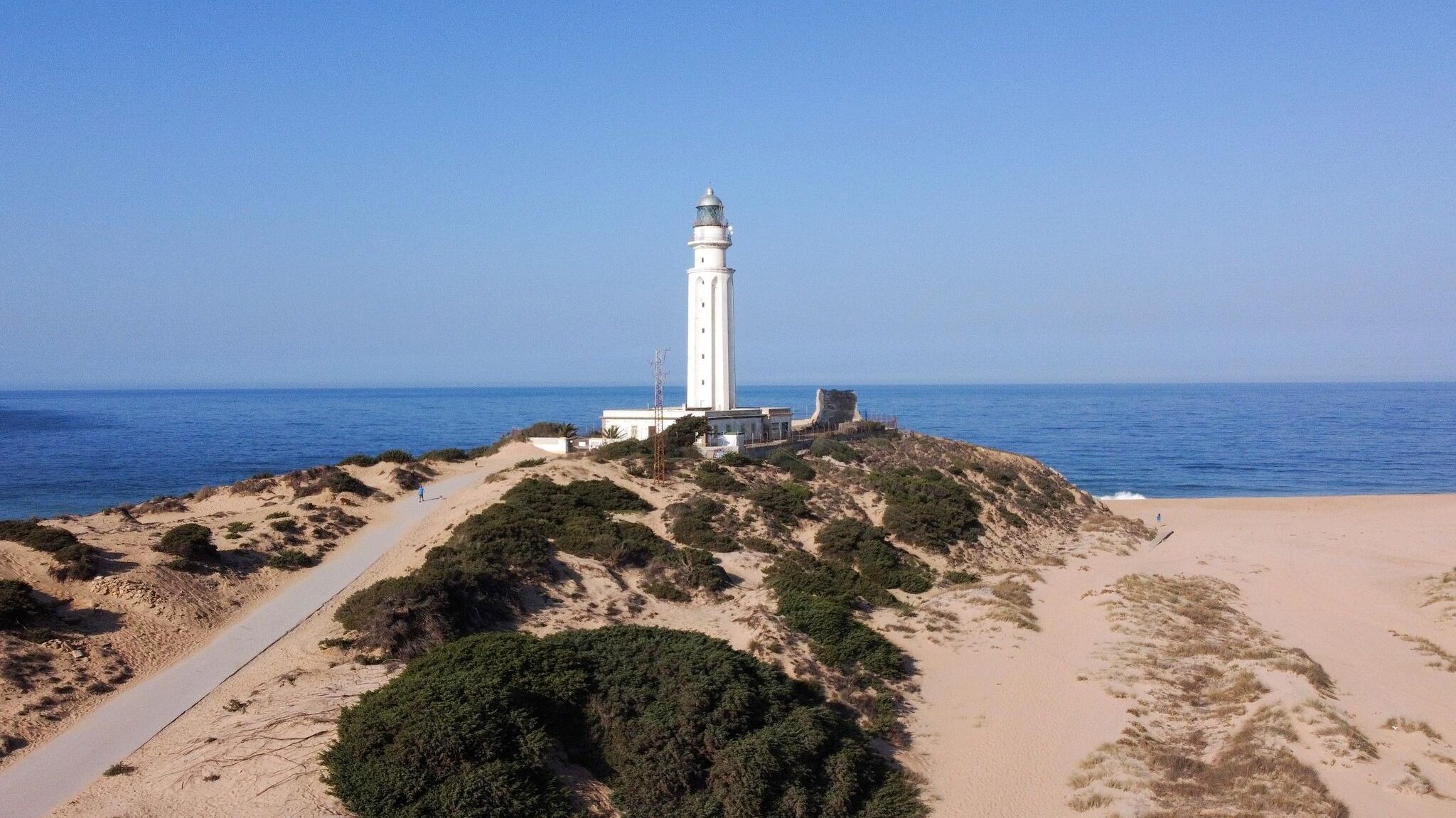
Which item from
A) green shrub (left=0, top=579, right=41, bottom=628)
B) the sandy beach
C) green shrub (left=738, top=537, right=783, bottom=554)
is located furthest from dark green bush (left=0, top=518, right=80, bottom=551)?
green shrub (left=738, top=537, right=783, bottom=554)

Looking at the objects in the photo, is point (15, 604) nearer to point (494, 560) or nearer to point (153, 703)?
point (153, 703)

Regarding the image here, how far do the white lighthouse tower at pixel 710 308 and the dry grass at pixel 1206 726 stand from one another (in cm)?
2114

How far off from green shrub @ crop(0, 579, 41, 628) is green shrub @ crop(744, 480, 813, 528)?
1867 centimetres

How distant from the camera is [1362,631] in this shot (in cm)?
2606

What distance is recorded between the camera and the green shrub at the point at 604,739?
12.7m

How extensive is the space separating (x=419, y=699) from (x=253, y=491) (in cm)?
1884

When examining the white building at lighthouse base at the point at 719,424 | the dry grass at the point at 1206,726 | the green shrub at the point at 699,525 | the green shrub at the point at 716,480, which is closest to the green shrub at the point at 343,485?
the green shrub at the point at 699,525

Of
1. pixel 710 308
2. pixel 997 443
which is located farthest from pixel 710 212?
pixel 997 443

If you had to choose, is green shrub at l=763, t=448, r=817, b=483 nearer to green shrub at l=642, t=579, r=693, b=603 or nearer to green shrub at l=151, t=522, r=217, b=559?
green shrub at l=642, t=579, r=693, b=603

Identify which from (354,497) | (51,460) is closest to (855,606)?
(354,497)

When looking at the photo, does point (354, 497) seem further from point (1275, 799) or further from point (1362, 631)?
point (1362, 631)

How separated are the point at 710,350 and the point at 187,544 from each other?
25.0 m

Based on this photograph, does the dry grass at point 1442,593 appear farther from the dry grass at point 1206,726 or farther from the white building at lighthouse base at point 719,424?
the white building at lighthouse base at point 719,424

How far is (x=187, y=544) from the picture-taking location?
69.4ft
